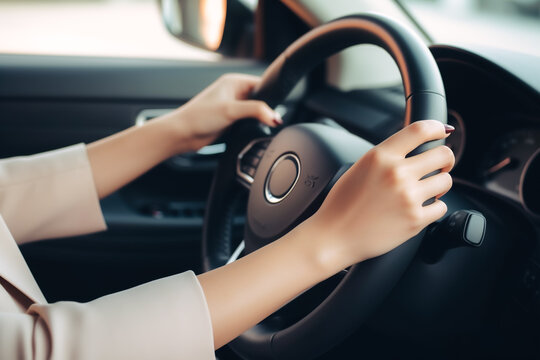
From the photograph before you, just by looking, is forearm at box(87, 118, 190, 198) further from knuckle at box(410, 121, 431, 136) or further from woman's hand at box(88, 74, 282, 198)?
knuckle at box(410, 121, 431, 136)

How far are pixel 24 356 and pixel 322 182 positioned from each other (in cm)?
37

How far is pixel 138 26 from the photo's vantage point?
186 inches

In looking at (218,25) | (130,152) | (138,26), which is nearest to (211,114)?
(130,152)

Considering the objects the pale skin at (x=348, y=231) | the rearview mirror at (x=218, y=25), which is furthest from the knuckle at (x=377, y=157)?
the rearview mirror at (x=218, y=25)

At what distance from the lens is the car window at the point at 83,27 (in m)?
3.59

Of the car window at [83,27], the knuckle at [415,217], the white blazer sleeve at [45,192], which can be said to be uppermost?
the knuckle at [415,217]

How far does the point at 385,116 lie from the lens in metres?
1.11

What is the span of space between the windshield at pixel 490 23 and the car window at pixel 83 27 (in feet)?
4.14

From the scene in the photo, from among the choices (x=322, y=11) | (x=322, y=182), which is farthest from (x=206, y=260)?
(x=322, y=11)

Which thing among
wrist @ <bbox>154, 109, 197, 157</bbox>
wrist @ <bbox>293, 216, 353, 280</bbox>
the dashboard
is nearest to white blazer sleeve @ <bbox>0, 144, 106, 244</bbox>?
wrist @ <bbox>154, 109, 197, 157</bbox>

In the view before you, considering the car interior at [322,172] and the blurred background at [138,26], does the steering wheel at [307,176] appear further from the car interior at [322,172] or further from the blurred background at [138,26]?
the blurred background at [138,26]

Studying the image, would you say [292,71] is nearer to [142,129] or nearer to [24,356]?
[142,129]

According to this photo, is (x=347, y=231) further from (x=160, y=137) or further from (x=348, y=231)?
(x=160, y=137)

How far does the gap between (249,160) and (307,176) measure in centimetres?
19
